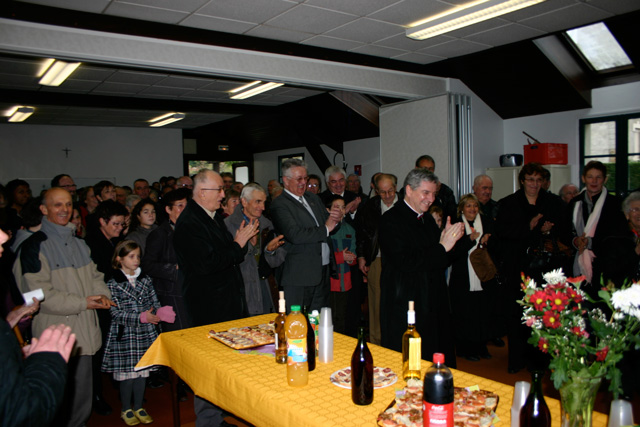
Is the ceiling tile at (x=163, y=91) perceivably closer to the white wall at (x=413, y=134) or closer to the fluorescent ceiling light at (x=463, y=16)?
the white wall at (x=413, y=134)

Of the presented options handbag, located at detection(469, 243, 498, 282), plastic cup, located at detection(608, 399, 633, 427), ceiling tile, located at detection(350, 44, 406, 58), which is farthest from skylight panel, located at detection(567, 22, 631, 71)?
plastic cup, located at detection(608, 399, 633, 427)

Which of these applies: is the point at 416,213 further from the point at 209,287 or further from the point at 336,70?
the point at 336,70

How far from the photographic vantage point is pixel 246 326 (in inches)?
105

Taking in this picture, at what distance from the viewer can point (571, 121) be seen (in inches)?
267

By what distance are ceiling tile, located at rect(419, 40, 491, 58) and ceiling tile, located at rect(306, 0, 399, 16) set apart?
1584 millimetres

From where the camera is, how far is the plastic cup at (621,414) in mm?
1135

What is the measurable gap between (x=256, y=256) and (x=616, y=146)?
557 cm

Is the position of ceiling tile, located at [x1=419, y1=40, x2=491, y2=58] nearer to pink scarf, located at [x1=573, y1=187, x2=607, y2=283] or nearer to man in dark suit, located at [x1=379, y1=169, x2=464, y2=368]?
pink scarf, located at [x1=573, y1=187, x2=607, y2=283]

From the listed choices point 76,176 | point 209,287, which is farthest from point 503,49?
point 76,176

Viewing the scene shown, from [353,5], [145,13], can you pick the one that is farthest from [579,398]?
→ [145,13]

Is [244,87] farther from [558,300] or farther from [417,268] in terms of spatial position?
[558,300]

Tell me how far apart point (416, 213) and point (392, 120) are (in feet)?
15.1

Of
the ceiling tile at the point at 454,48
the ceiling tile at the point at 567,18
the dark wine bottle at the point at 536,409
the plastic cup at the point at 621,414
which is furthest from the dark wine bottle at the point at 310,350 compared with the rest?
the ceiling tile at the point at 454,48

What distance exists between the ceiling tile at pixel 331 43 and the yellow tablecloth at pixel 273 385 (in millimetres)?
3974
